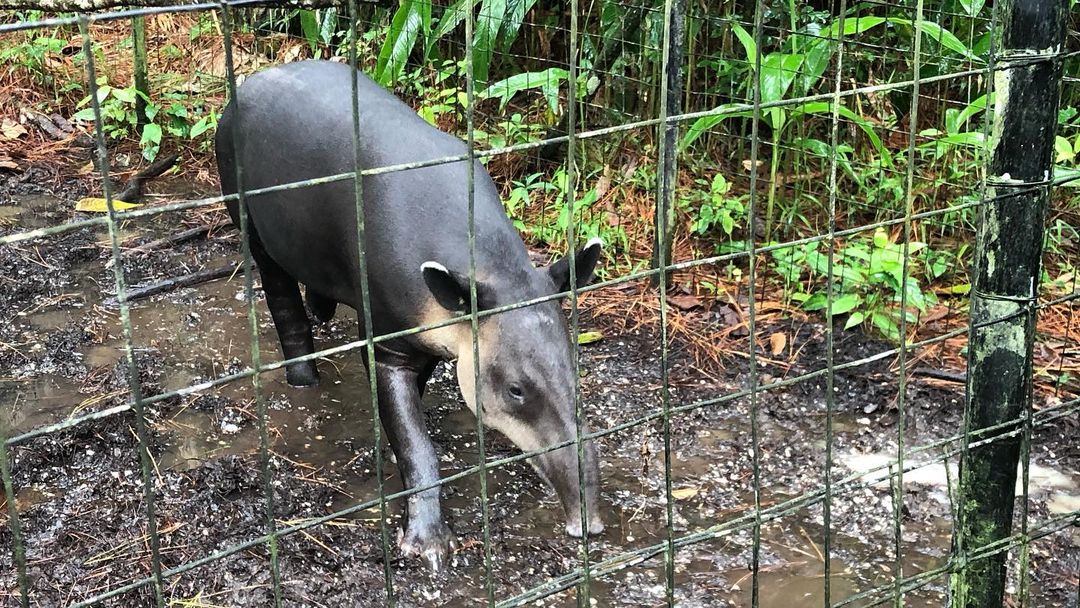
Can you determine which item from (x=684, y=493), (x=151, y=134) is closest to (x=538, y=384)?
(x=684, y=493)

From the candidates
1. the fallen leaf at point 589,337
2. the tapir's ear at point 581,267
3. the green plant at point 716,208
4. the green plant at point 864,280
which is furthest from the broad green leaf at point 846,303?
the tapir's ear at point 581,267

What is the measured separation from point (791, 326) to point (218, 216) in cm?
319

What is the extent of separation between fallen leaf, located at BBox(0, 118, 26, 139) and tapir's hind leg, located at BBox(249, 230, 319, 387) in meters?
3.36

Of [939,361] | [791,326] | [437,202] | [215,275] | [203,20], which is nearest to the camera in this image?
[437,202]

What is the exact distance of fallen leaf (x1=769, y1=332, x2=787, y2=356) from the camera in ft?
16.2

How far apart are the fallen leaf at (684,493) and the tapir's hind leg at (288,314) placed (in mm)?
1645

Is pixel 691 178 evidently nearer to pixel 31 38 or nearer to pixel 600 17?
pixel 600 17

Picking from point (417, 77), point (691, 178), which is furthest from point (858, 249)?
point (417, 77)

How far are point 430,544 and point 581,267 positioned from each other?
3.27ft

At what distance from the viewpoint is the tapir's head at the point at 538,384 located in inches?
139

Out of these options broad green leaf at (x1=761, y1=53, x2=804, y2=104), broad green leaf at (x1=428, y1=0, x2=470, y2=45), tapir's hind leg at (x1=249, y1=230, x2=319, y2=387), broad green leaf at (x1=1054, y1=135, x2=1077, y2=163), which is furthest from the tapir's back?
broad green leaf at (x1=1054, y1=135, x2=1077, y2=163)

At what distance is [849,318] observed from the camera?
4.93m

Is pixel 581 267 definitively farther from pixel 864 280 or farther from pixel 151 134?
pixel 151 134

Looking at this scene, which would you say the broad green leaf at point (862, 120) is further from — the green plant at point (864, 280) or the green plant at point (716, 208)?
the green plant at point (716, 208)
